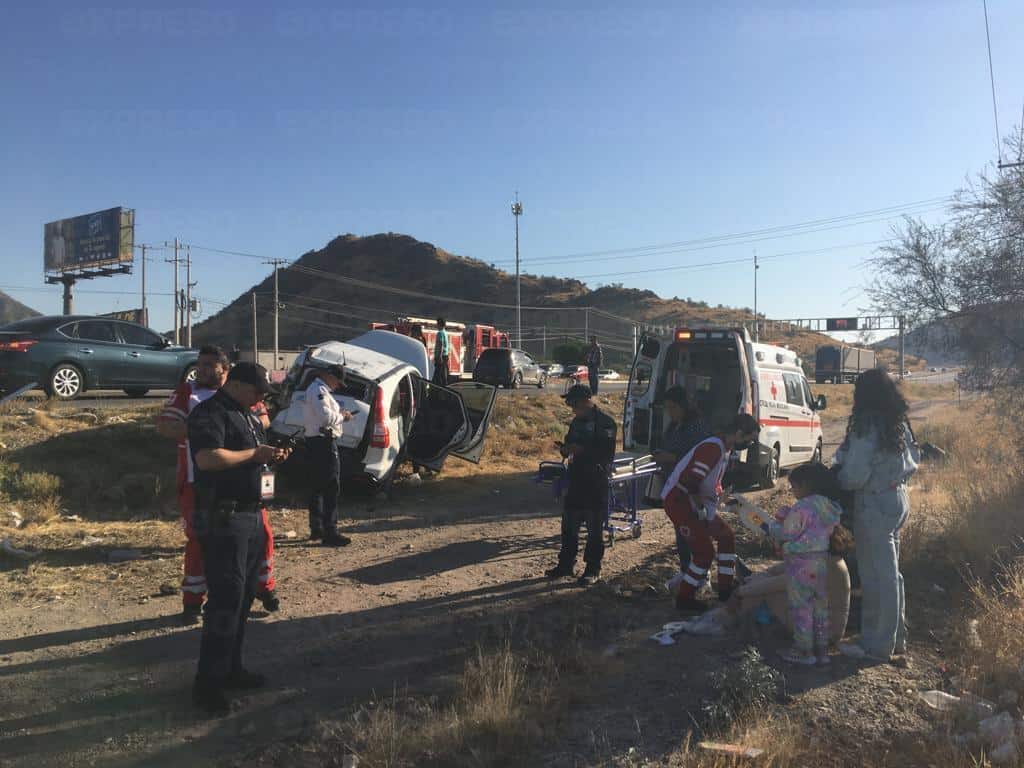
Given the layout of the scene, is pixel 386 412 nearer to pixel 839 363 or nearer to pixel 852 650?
pixel 852 650

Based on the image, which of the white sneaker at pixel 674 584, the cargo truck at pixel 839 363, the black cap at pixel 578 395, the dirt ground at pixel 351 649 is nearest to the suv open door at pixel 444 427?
the dirt ground at pixel 351 649

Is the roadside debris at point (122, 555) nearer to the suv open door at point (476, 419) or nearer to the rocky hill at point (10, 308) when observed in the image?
the suv open door at point (476, 419)

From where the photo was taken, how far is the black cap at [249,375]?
161 inches

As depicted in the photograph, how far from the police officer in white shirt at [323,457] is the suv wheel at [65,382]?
765 cm

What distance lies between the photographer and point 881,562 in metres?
4.64

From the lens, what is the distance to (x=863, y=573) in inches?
187

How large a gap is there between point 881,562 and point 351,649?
11.3 ft

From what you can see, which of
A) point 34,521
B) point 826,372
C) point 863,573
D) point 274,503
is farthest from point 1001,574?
point 826,372

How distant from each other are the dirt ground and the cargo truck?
41.9m

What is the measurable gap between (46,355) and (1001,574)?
13.8 meters

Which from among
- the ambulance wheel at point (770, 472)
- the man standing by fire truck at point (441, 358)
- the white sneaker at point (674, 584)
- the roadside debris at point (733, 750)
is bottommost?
the roadside debris at point (733, 750)

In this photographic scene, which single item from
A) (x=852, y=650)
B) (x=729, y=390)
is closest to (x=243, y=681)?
(x=852, y=650)

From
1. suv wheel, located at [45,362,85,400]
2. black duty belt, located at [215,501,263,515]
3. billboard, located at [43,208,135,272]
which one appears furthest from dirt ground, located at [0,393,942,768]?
billboard, located at [43,208,135,272]

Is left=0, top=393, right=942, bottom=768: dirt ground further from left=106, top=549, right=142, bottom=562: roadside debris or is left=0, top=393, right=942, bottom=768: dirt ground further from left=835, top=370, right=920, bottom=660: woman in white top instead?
left=835, top=370, right=920, bottom=660: woman in white top
